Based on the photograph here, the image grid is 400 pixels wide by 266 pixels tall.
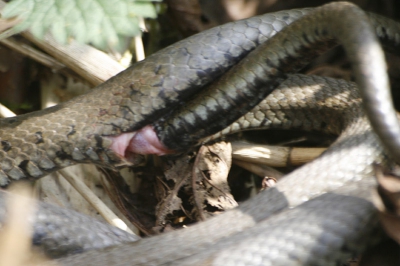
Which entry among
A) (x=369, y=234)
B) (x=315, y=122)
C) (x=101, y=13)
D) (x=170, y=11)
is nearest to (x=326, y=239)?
(x=369, y=234)

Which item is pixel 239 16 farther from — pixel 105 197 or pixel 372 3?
pixel 105 197

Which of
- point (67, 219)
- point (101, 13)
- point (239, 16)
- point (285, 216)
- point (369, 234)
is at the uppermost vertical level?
point (239, 16)

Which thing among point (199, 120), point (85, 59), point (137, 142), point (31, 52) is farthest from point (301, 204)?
point (31, 52)

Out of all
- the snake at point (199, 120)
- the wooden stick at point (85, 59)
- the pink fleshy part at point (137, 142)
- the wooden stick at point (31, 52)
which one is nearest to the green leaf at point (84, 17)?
the snake at point (199, 120)

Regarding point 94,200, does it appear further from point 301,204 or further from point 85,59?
point 301,204

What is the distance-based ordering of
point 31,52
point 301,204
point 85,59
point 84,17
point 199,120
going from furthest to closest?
1. point 31,52
2. point 85,59
3. point 199,120
4. point 301,204
5. point 84,17

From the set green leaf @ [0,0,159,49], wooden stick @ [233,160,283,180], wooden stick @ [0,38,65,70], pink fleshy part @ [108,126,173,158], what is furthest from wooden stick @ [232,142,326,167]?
green leaf @ [0,0,159,49]

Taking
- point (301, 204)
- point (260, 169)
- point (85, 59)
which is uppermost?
point (85, 59)
